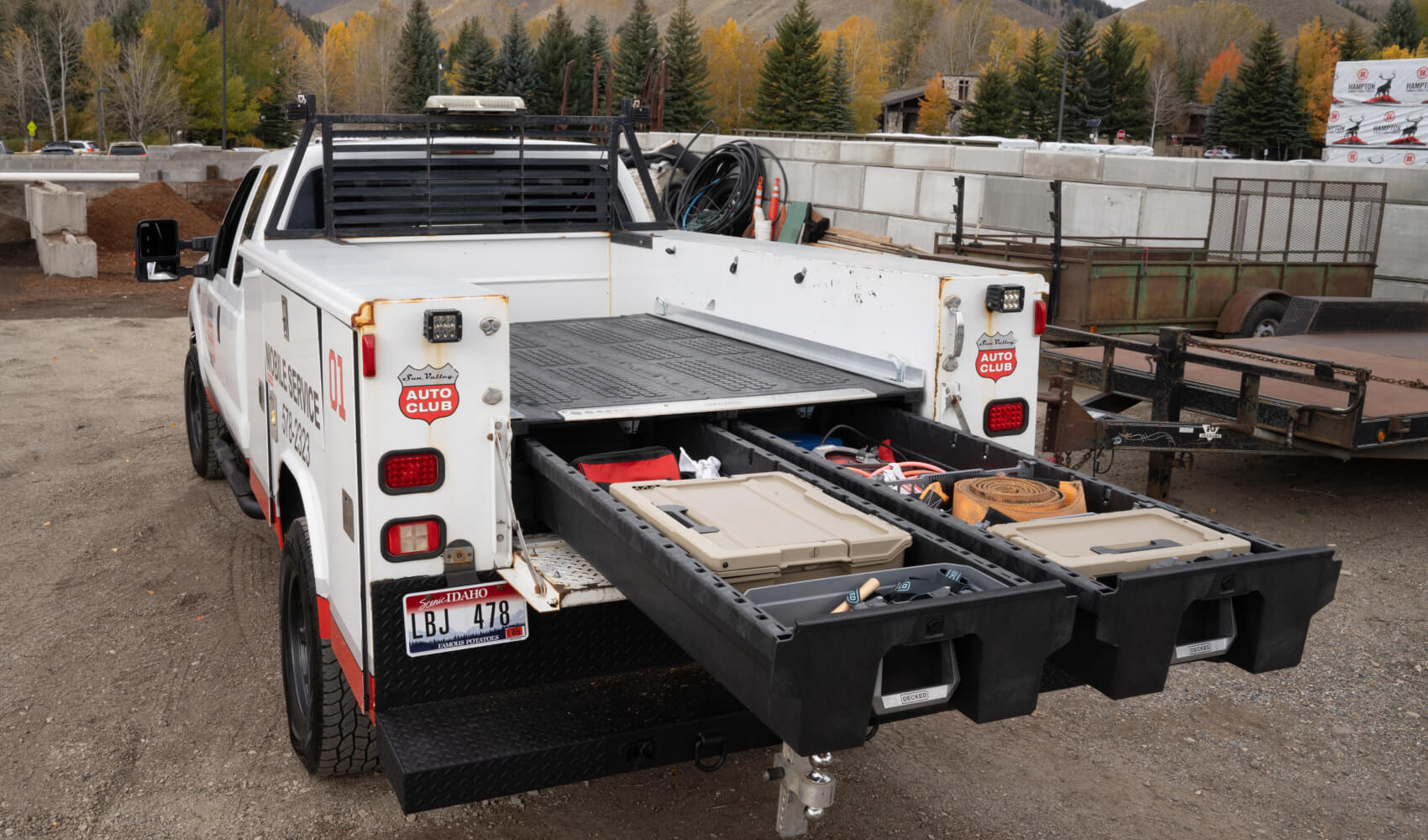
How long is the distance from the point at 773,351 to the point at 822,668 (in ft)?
9.64

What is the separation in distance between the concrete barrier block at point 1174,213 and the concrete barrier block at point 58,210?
1656cm

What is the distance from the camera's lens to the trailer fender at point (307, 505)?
388 centimetres

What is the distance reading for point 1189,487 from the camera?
862 centimetres

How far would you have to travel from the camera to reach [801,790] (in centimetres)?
272

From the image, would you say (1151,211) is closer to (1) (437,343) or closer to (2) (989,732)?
(2) (989,732)

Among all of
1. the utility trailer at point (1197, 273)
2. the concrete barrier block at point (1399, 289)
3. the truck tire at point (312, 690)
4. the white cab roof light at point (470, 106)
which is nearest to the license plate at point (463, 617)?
the truck tire at point (312, 690)

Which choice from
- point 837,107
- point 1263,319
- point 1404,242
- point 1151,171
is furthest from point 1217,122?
point 1263,319

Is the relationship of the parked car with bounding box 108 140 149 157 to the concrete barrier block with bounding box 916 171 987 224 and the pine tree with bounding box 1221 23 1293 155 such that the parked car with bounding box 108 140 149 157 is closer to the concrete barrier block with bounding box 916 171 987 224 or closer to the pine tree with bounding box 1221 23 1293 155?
the concrete barrier block with bounding box 916 171 987 224

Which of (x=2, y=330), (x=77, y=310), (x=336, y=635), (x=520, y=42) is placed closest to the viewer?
(x=336, y=635)

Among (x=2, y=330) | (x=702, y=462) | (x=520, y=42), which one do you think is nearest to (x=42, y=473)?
(x=702, y=462)

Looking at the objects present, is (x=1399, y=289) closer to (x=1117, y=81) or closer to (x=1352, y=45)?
(x=1117, y=81)

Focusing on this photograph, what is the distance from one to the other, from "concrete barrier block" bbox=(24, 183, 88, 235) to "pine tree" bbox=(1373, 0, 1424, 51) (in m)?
103

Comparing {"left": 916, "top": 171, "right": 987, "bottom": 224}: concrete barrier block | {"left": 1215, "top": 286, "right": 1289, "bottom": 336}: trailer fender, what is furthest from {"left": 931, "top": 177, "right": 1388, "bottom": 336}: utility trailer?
{"left": 916, "top": 171, "right": 987, "bottom": 224}: concrete barrier block

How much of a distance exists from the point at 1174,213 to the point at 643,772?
13651 mm
